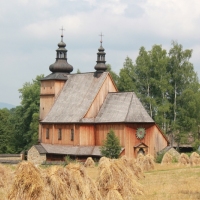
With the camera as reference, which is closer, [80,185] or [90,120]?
[80,185]

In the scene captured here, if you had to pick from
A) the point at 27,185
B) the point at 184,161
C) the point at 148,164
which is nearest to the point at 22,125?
the point at 184,161

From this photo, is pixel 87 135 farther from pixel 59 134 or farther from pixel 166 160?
pixel 166 160

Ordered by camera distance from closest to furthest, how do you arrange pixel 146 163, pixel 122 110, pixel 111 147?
pixel 146 163 < pixel 111 147 < pixel 122 110

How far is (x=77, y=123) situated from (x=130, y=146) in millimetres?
5813

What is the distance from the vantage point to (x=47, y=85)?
196ft

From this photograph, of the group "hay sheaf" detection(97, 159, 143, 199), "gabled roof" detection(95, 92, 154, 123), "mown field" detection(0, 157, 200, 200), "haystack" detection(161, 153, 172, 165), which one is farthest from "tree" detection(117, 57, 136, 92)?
"hay sheaf" detection(97, 159, 143, 199)

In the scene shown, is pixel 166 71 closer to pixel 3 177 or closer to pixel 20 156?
pixel 20 156

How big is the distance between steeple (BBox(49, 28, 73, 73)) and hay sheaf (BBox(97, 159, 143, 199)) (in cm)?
3922

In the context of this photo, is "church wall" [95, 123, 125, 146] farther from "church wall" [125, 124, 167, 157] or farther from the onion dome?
the onion dome

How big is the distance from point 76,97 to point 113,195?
37205 millimetres

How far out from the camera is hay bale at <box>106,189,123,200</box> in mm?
18938

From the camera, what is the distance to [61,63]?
60.6 m

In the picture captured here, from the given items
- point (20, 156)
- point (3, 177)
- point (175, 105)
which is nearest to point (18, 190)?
point (3, 177)

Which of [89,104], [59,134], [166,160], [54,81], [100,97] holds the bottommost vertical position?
[166,160]
